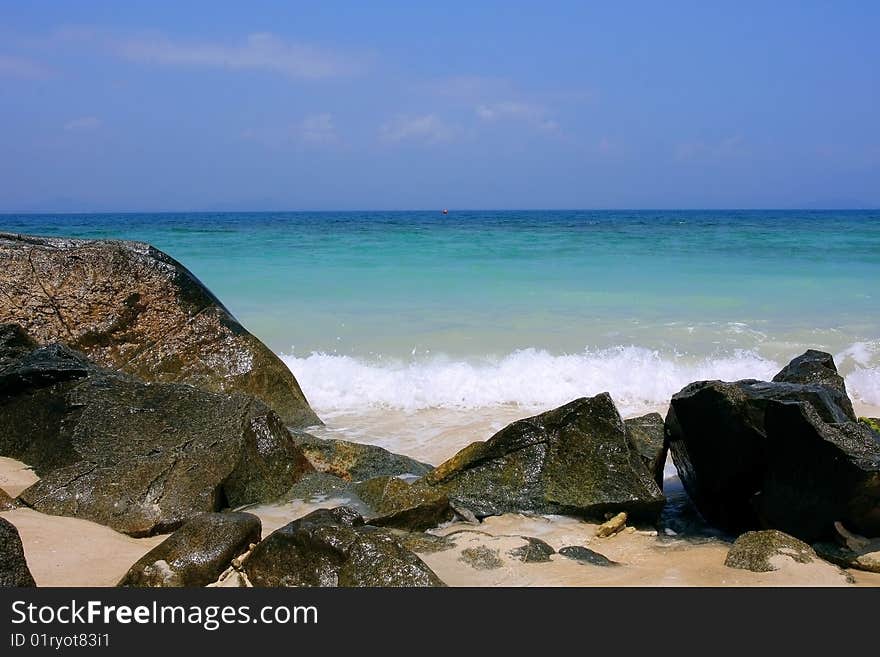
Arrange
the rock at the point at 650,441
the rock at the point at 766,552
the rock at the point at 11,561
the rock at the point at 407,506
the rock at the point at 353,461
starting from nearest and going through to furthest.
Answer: the rock at the point at 11,561, the rock at the point at 766,552, the rock at the point at 407,506, the rock at the point at 650,441, the rock at the point at 353,461

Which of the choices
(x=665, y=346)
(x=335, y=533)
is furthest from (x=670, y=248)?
(x=335, y=533)

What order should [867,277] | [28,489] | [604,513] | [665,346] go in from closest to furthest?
[28,489]
[604,513]
[665,346]
[867,277]

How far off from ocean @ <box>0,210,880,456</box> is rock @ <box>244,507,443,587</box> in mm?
3009

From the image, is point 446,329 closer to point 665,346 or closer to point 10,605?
point 665,346

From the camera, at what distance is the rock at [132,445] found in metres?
4.10

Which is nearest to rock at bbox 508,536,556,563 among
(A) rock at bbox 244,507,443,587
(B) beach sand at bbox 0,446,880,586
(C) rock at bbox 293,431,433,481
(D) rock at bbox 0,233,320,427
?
(B) beach sand at bbox 0,446,880,586

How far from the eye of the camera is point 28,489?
4.18m

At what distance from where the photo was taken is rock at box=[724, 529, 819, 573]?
3.64 m

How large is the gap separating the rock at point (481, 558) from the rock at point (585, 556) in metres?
0.37

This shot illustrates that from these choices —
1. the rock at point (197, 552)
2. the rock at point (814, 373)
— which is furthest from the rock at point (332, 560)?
the rock at point (814, 373)

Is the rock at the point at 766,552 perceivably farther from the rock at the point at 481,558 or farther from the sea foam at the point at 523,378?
the sea foam at the point at 523,378

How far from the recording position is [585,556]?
3.88 meters

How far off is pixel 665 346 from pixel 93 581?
852 centimetres

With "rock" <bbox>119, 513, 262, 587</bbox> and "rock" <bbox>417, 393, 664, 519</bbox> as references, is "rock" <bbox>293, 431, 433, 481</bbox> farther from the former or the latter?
"rock" <bbox>119, 513, 262, 587</bbox>
